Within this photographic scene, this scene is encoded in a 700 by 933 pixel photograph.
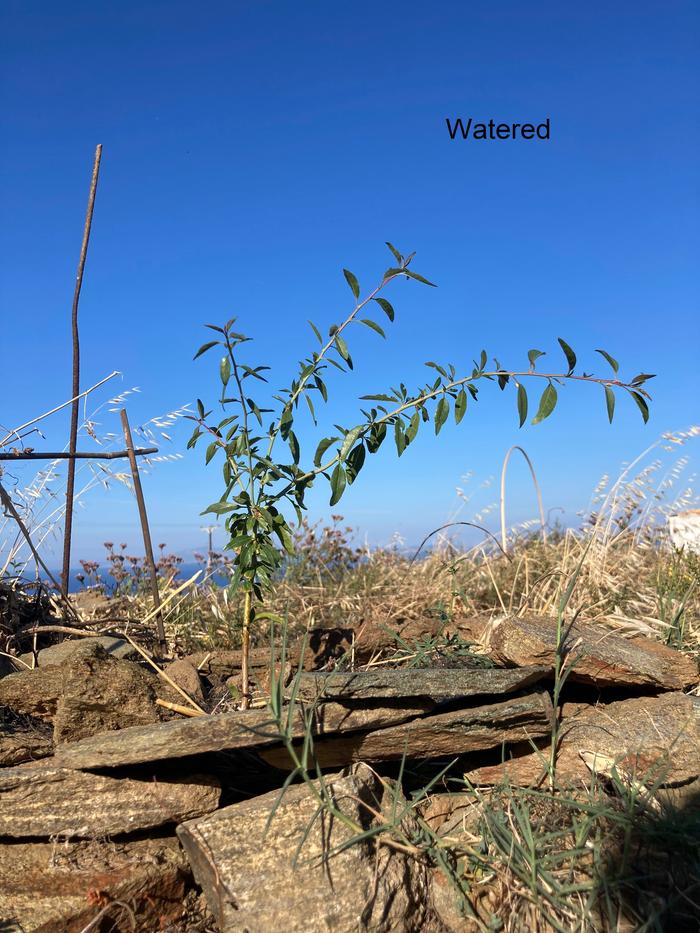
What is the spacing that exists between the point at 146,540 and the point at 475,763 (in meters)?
2.18

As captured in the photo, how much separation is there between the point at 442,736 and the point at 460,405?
1.34 meters

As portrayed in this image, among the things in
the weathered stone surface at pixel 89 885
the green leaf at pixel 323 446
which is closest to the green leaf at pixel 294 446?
the green leaf at pixel 323 446

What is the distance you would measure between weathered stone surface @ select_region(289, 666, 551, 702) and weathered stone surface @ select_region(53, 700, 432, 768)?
0.07 meters

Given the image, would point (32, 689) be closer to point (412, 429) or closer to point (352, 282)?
point (412, 429)

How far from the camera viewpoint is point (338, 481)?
2.94 metres

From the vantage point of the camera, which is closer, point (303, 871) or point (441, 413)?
point (303, 871)

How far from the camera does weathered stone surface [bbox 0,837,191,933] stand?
2.54 metres

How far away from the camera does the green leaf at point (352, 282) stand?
9.82ft

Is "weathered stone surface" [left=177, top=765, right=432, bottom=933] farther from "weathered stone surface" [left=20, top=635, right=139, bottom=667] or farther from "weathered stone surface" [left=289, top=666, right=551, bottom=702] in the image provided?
"weathered stone surface" [left=20, top=635, right=139, bottom=667]

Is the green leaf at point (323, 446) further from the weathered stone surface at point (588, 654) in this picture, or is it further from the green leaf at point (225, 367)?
the weathered stone surface at point (588, 654)

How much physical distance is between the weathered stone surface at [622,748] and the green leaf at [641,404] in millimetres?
1339

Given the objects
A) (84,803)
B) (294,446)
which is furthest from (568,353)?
(84,803)

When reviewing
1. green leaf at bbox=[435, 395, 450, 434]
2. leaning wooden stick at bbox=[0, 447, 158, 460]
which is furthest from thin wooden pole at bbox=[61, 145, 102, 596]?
green leaf at bbox=[435, 395, 450, 434]

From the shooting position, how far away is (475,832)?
108 inches
